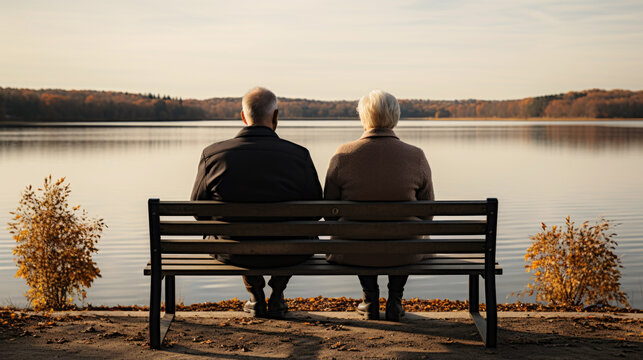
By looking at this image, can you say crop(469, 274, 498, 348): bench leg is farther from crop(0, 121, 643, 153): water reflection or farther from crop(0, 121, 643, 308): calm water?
crop(0, 121, 643, 153): water reflection

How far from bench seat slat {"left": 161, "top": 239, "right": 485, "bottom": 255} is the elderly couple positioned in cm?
21

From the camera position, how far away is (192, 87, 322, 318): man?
467cm

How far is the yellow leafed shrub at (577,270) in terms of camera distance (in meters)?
6.35

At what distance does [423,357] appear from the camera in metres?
4.38

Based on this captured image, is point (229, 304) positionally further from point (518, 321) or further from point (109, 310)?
point (518, 321)

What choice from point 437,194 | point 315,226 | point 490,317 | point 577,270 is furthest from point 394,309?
point 437,194

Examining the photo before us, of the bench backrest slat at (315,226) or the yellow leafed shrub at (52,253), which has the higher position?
the bench backrest slat at (315,226)

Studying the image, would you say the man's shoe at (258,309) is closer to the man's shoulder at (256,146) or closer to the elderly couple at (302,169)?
the elderly couple at (302,169)

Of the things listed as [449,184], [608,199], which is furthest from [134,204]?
[608,199]

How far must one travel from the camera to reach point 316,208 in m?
4.46

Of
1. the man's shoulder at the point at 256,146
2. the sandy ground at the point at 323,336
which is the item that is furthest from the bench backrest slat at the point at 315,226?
the sandy ground at the point at 323,336

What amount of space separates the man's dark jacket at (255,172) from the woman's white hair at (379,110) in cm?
54

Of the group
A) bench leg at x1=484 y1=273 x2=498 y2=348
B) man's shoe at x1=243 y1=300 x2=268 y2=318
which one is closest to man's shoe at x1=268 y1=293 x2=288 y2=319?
man's shoe at x1=243 y1=300 x2=268 y2=318

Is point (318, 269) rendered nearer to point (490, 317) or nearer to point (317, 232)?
point (317, 232)
